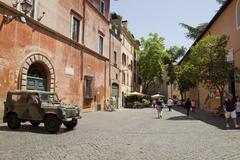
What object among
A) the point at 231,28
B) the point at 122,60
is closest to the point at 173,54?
the point at 122,60

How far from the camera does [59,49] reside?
2058cm

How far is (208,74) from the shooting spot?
22.0 metres

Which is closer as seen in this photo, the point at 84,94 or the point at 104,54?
the point at 84,94

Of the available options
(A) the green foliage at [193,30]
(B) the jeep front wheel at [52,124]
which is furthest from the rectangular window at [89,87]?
(A) the green foliage at [193,30]

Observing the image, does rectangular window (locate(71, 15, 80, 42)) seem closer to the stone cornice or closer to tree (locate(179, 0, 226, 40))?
the stone cornice

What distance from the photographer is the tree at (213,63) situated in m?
21.5

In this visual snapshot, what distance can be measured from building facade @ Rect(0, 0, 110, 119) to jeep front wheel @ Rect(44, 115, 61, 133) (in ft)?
13.2

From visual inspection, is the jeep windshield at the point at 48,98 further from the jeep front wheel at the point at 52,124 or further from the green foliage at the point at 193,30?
the green foliage at the point at 193,30

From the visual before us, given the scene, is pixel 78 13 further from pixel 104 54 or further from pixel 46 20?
pixel 104 54

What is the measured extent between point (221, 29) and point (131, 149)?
22.0 meters

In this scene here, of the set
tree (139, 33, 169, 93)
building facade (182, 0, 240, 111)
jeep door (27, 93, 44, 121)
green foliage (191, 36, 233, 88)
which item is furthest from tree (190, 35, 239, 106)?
tree (139, 33, 169, 93)

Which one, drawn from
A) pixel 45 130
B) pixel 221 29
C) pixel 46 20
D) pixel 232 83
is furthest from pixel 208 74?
pixel 45 130

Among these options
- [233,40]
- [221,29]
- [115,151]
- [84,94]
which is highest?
[221,29]

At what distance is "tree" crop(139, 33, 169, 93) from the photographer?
188 ft
